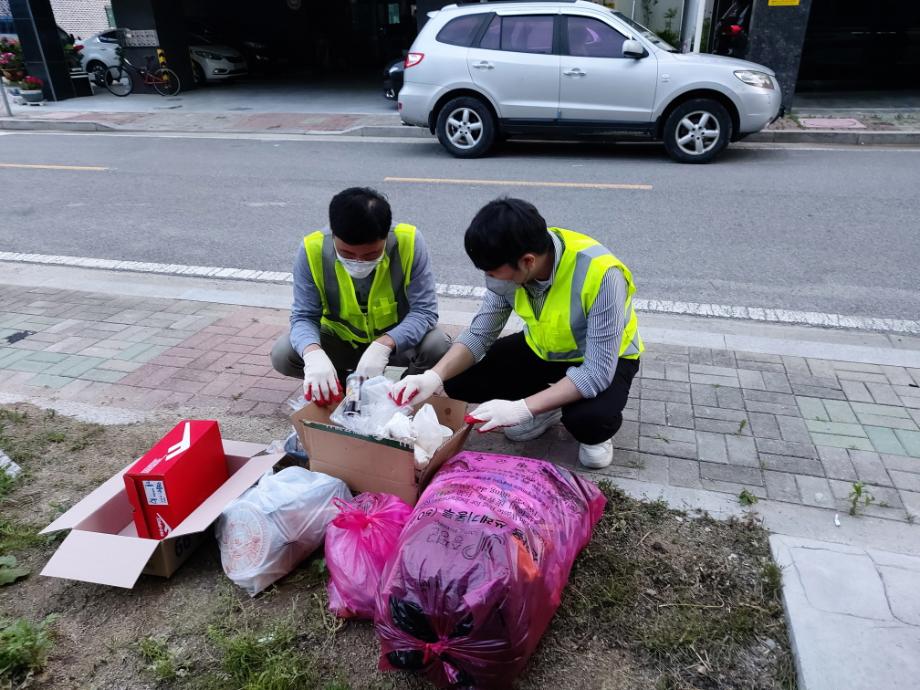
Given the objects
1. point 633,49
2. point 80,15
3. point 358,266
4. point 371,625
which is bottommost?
point 371,625

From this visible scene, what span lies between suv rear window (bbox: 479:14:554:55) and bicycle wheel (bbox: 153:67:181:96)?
33.6ft

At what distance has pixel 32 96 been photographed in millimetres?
15328

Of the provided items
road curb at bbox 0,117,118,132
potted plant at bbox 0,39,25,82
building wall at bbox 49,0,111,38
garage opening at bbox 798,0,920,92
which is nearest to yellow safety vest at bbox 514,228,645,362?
road curb at bbox 0,117,118,132

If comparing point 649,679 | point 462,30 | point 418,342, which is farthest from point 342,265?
point 462,30

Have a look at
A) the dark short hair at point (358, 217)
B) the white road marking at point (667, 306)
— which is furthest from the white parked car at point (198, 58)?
the dark short hair at point (358, 217)

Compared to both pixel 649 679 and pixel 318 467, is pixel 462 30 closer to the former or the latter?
pixel 318 467

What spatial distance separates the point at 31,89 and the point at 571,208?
14.2m

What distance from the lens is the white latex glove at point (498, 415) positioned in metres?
2.50

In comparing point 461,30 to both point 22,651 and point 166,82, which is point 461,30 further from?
point 166,82

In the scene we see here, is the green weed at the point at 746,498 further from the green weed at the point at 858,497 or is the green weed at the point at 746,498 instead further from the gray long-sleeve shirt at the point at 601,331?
the gray long-sleeve shirt at the point at 601,331

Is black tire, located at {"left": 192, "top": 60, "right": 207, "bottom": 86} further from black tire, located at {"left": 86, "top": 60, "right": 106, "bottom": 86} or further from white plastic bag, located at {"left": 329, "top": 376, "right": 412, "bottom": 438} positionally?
white plastic bag, located at {"left": 329, "top": 376, "right": 412, "bottom": 438}

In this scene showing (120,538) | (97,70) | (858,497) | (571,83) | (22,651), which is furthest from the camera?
(97,70)

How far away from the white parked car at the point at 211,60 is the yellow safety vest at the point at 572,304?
57.0 ft

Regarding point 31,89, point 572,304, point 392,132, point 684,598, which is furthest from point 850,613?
point 31,89
